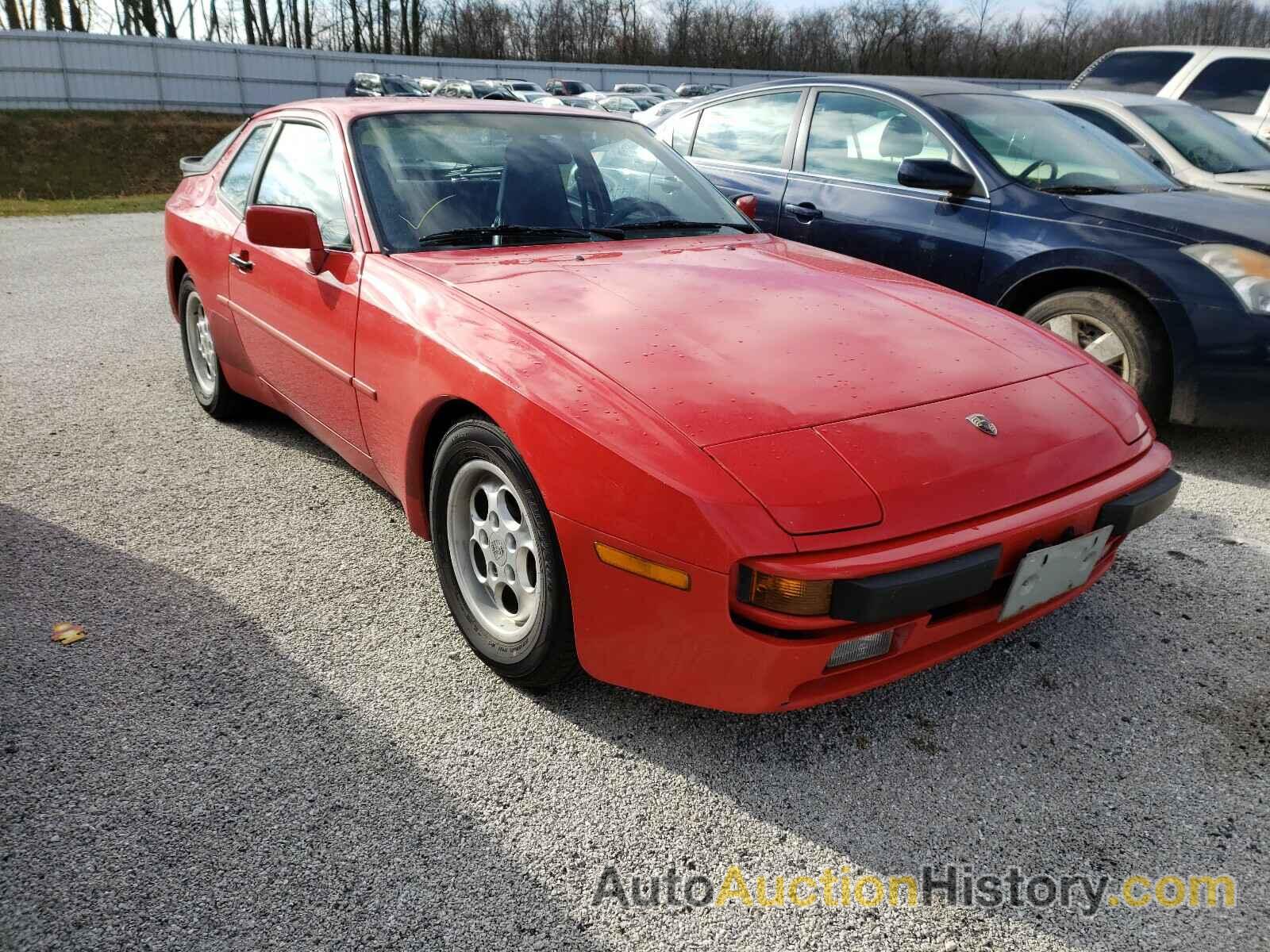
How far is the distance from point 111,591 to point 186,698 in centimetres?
74

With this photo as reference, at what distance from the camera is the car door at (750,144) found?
5188 mm

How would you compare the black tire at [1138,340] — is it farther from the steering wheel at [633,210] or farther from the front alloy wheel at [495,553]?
the front alloy wheel at [495,553]

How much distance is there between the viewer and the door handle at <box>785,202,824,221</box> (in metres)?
4.91

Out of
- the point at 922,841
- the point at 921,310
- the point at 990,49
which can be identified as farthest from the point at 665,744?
the point at 990,49

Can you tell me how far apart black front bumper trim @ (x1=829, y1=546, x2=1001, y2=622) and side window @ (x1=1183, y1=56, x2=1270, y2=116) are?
29.3 feet

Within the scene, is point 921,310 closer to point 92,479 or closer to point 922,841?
point 922,841

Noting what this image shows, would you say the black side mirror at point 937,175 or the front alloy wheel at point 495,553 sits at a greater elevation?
the black side mirror at point 937,175

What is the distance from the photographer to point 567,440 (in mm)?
1973

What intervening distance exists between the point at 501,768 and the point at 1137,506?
162 centimetres

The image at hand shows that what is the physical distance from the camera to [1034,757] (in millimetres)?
2172

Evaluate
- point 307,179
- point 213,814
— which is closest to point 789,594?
point 213,814

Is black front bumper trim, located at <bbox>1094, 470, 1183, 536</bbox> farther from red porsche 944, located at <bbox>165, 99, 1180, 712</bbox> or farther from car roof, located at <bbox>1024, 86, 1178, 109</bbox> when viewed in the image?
car roof, located at <bbox>1024, 86, 1178, 109</bbox>

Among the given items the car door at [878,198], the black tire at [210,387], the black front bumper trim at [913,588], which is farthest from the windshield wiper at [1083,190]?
the black tire at [210,387]

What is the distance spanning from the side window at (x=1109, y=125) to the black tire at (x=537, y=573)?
571cm
